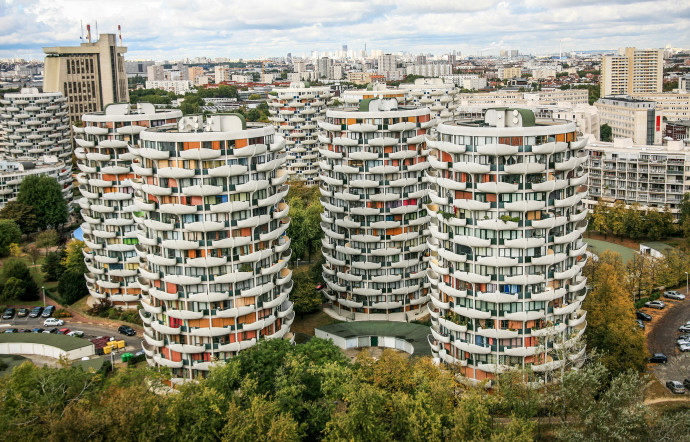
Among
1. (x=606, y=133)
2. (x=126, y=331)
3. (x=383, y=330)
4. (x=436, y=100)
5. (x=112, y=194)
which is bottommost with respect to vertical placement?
(x=126, y=331)

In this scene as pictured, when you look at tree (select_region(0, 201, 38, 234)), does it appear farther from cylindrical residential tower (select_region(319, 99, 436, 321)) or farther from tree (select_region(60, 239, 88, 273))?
cylindrical residential tower (select_region(319, 99, 436, 321))

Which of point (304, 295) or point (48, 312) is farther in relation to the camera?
point (48, 312)

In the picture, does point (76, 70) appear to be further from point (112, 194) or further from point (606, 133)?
point (606, 133)

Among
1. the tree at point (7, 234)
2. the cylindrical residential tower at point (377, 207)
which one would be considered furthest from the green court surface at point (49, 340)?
the tree at point (7, 234)

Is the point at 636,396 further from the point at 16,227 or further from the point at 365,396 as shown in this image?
the point at 16,227

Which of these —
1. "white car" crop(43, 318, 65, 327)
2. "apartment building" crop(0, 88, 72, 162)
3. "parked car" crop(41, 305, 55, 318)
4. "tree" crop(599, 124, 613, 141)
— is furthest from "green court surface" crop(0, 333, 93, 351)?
"tree" crop(599, 124, 613, 141)

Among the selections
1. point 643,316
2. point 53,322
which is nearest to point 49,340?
point 53,322

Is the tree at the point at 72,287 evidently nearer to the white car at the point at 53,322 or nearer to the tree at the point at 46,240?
the white car at the point at 53,322

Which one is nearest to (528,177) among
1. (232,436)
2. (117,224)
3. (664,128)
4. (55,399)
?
(232,436)
